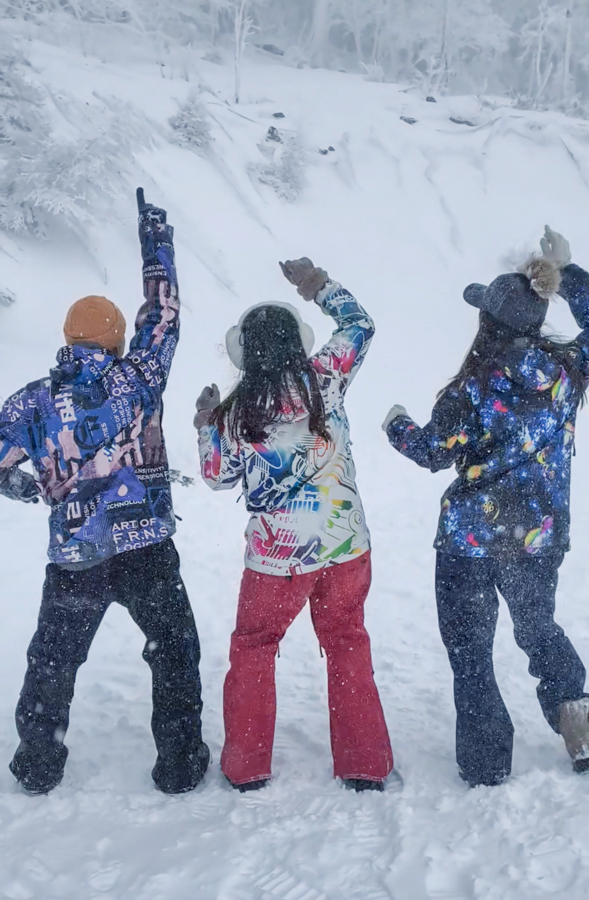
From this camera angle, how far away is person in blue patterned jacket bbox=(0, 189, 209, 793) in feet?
9.39

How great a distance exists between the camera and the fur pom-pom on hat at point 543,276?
9.25ft

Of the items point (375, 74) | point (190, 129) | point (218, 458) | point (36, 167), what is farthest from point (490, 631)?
point (375, 74)

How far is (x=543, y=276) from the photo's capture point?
2812mm

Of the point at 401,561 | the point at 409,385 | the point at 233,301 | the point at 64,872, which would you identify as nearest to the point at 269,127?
the point at 233,301

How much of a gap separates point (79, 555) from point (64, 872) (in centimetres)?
114

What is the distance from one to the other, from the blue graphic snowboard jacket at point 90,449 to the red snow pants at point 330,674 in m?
0.58

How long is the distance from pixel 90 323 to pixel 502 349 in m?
1.77

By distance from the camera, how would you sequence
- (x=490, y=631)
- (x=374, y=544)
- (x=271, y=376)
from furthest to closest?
(x=374, y=544), (x=490, y=631), (x=271, y=376)

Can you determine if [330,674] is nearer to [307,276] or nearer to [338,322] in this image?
[338,322]

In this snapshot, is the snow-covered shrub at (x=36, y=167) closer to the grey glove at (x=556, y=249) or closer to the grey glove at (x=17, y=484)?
the grey glove at (x=17, y=484)

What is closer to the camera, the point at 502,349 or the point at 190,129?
the point at 502,349

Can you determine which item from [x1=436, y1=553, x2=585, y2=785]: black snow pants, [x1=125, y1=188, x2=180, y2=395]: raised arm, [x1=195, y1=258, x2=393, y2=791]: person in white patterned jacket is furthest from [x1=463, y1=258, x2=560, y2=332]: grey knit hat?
[x1=125, y1=188, x2=180, y2=395]: raised arm

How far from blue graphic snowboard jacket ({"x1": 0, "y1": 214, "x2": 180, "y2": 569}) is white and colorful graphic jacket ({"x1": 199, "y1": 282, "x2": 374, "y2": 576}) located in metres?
0.31

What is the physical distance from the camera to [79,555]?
9.36 feet
